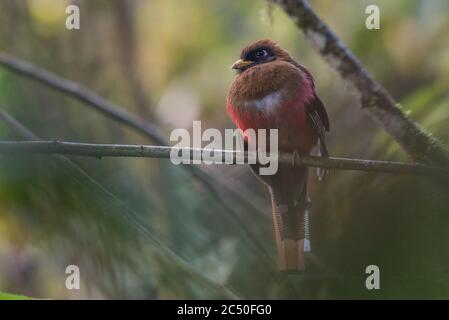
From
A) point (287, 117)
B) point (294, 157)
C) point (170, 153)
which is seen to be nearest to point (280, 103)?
point (287, 117)

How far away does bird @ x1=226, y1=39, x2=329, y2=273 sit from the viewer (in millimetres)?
2312

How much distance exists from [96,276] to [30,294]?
1.73ft

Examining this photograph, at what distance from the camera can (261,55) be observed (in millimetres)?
2432

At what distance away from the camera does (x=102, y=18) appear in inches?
142

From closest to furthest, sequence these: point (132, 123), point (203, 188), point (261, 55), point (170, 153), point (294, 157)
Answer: point (170, 153)
point (294, 157)
point (261, 55)
point (132, 123)
point (203, 188)

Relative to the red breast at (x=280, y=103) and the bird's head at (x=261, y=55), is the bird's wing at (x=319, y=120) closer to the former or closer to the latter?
the red breast at (x=280, y=103)

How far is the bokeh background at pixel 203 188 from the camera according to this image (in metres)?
2.14

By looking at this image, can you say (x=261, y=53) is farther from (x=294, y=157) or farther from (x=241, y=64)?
(x=294, y=157)

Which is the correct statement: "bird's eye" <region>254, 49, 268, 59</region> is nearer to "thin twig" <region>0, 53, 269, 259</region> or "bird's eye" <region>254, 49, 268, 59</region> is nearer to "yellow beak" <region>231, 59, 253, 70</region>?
"yellow beak" <region>231, 59, 253, 70</region>

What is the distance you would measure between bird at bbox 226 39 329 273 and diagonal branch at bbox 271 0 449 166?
0.29m

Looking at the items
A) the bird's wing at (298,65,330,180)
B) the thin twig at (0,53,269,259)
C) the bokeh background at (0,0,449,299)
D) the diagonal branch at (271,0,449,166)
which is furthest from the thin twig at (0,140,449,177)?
the thin twig at (0,53,269,259)

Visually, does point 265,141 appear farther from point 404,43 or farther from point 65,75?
point 65,75

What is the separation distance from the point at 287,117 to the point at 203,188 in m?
0.61

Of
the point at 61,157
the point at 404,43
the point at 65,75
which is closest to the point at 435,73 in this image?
the point at 404,43
